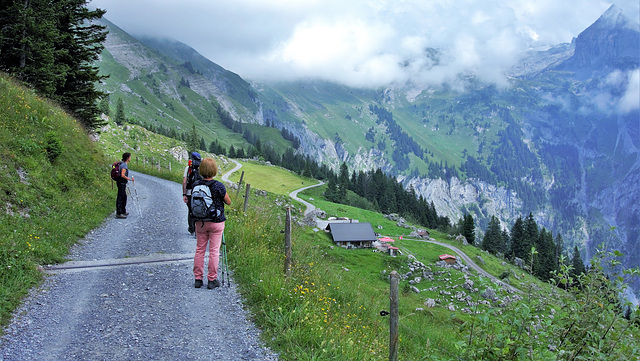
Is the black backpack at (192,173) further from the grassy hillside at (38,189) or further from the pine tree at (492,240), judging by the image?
the pine tree at (492,240)

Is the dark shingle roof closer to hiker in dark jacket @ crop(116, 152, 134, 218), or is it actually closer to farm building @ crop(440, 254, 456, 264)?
farm building @ crop(440, 254, 456, 264)

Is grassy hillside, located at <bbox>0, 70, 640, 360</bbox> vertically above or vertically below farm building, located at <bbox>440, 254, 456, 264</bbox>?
above

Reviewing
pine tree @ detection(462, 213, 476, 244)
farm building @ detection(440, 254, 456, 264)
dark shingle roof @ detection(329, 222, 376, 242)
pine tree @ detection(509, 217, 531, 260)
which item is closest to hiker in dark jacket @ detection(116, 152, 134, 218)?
dark shingle roof @ detection(329, 222, 376, 242)

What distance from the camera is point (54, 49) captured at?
76.4 ft

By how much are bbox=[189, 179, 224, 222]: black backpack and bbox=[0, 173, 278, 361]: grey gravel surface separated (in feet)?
6.90

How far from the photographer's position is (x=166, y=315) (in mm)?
7836

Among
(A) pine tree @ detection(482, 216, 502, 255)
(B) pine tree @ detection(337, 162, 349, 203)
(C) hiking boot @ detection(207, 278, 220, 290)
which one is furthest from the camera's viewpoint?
(B) pine tree @ detection(337, 162, 349, 203)

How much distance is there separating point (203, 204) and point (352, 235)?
59383 millimetres

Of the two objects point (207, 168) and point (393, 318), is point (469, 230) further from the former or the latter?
point (393, 318)

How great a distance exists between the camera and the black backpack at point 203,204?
28.1 feet

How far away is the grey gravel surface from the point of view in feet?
21.1

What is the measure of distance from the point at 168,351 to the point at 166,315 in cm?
146

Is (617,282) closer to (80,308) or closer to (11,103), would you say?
(80,308)

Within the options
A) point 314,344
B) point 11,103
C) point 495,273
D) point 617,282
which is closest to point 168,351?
point 314,344
